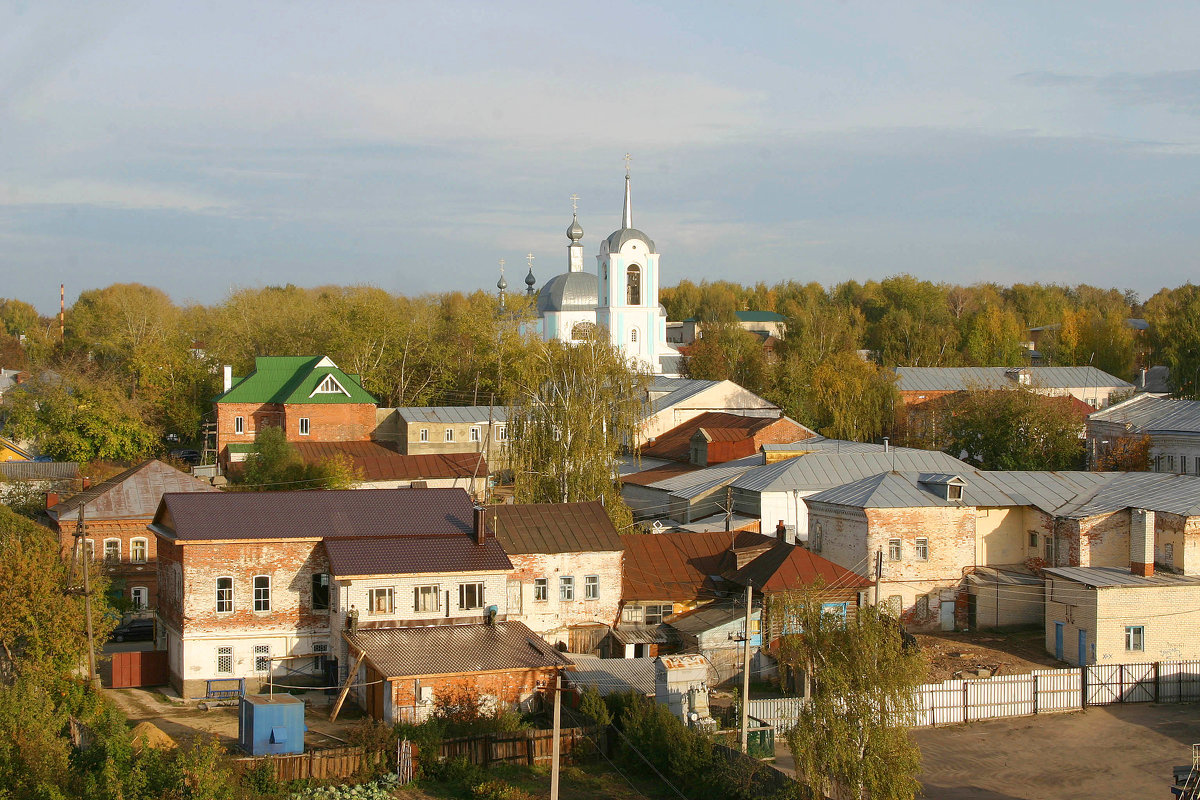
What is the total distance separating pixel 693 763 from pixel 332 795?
5.87m

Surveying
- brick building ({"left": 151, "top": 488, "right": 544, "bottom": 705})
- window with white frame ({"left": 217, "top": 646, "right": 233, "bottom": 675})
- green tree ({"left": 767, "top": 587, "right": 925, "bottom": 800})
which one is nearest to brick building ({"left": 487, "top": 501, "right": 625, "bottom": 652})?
brick building ({"left": 151, "top": 488, "right": 544, "bottom": 705})

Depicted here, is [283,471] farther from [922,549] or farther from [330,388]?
[922,549]

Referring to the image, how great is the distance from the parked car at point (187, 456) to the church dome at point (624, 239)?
2803cm

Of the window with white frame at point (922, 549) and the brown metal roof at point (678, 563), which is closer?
the brown metal roof at point (678, 563)

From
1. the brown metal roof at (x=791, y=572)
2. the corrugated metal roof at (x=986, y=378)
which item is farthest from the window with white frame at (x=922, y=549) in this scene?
the corrugated metal roof at (x=986, y=378)

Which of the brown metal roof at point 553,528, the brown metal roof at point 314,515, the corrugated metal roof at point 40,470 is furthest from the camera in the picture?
the corrugated metal roof at point 40,470

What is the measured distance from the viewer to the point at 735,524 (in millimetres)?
34688

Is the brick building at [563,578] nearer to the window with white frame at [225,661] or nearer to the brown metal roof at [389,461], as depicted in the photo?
the window with white frame at [225,661]

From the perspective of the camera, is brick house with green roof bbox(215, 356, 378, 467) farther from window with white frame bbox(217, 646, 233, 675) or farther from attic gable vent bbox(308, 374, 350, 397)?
window with white frame bbox(217, 646, 233, 675)

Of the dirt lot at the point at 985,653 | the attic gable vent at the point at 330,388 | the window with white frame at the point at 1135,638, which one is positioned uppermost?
the attic gable vent at the point at 330,388

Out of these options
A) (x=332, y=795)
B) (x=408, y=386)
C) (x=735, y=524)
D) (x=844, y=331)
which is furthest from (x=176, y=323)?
(x=332, y=795)

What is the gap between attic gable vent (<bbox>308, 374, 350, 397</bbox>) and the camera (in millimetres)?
48438

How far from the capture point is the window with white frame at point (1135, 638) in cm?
2605

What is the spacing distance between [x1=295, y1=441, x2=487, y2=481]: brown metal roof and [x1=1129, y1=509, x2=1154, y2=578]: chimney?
23286 millimetres
